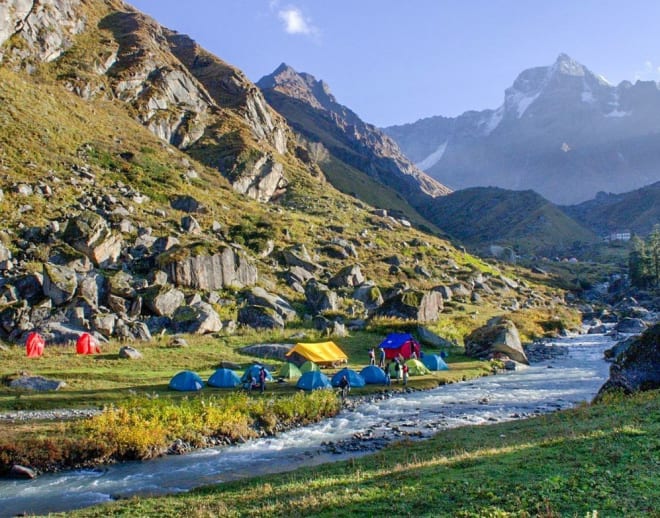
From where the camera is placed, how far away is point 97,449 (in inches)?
929

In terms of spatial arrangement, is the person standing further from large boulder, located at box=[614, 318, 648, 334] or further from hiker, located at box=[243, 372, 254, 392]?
large boulder, located at box=[614, 318, 648, 334]

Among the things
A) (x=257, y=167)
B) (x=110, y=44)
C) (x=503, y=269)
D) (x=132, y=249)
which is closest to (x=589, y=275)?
(x=503, y=269)

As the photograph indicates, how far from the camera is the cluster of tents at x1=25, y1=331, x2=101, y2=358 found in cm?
3944

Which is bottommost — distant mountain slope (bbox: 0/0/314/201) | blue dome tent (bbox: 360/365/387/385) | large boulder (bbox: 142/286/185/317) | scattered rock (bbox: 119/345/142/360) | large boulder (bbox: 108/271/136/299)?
blue dome tent (bbox: 360/365/387/385)

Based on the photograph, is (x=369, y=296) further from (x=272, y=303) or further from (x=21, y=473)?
(x=21, y=473)

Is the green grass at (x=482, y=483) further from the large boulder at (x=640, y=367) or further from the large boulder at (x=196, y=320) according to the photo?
the large boulder at (x=196, y=320)

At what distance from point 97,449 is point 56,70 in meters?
114

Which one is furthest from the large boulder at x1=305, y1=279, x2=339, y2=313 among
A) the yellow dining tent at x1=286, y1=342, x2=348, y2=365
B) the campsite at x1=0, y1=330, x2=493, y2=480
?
the yellow dining tent at x1=286, y1=342, x2=348, y2=365

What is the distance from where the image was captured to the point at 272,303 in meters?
62.9

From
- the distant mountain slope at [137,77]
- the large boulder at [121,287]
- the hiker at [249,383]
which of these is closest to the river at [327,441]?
the hiker at [249,383]

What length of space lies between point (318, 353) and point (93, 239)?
109ft

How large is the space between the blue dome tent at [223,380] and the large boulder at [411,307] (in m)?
33.6

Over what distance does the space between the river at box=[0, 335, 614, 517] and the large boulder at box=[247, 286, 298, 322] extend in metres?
24.4

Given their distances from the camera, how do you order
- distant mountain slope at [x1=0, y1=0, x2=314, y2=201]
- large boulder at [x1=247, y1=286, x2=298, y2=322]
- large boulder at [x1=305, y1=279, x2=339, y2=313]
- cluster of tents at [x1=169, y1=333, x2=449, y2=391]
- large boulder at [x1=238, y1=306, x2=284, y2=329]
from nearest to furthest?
cluster of tents at [x1=169, y1=333, x2=449, y2=391] < large boulder at [x1=238, y1=306, x2=284, y2=329] < large boulder at [x1=247, y1=286, x2=298, y2=322] < large boulder at [x1=305, y1=279, x2=339, y2=313] < distant mountain slope at [x1=0, y1=0, x2=314, y2=201]
